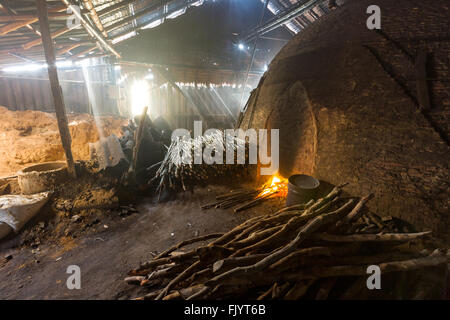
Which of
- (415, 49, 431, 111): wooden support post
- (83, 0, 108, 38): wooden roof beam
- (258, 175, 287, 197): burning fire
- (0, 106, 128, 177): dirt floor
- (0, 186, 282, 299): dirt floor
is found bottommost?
(0, 186, 282, 299): dirt floor

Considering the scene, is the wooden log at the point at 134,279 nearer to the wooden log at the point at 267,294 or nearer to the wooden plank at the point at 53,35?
the wooden log at the point at 267,294

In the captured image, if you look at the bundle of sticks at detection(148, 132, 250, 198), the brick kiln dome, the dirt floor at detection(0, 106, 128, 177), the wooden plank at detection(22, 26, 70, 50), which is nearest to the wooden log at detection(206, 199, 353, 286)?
the brick kiln dome

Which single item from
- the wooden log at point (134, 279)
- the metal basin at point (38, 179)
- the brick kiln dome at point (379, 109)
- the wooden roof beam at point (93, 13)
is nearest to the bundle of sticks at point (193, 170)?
the brick kiln dome at point (379, 109)

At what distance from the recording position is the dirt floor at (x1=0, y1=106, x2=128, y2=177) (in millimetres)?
8281

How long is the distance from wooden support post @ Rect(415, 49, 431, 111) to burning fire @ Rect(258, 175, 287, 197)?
11.9ft

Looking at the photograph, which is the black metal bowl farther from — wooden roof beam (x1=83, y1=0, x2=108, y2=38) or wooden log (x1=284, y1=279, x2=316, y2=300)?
wooden roof beam (x1=83, y1=0, x2=108, y2=38)

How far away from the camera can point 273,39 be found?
15.1 m

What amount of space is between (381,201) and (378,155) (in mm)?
1012

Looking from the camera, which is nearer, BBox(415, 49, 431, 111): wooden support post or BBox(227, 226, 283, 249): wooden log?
BBox(227, 226, 283, 249): wooden log

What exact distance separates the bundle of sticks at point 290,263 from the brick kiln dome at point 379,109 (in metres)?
1.60

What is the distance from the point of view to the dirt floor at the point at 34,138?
8281 mm

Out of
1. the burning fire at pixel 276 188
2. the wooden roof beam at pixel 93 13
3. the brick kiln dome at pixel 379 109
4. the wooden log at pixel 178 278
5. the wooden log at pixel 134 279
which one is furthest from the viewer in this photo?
the burning fire at pixel 276 188

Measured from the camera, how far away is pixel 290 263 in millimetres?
2482

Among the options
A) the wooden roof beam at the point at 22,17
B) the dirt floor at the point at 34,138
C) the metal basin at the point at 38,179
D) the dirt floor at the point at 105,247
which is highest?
the wooden roof beam at the point at 22,17
